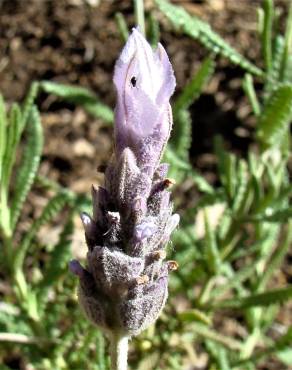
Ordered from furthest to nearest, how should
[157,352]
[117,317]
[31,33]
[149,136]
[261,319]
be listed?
[31,33] → [261,319] → [157,352] → [117,317] → [149,136]

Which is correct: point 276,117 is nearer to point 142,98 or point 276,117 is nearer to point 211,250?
point 211,250

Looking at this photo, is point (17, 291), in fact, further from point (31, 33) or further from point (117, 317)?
point (31, 33)

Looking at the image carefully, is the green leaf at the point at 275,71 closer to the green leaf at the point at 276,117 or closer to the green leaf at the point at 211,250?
the green leaf at the point at 276,117

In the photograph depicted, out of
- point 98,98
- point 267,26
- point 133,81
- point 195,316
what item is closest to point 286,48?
point 267,26

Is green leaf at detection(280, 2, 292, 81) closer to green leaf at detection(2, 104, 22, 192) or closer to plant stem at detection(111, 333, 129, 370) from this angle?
green leaf at detection(2, 104, 22, 192)

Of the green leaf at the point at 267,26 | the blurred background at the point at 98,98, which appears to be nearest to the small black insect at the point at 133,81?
the green leaf at the point at 267,26

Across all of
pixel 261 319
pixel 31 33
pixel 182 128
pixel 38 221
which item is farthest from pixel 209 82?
pixel 38 221

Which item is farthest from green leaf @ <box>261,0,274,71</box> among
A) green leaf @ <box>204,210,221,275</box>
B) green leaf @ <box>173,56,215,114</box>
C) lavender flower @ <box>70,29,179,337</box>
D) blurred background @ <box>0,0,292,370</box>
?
blurred background @ <box>0,0,292,370</box>

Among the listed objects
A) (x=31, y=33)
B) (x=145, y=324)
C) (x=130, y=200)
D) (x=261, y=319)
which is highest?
(x=130, y=200)
